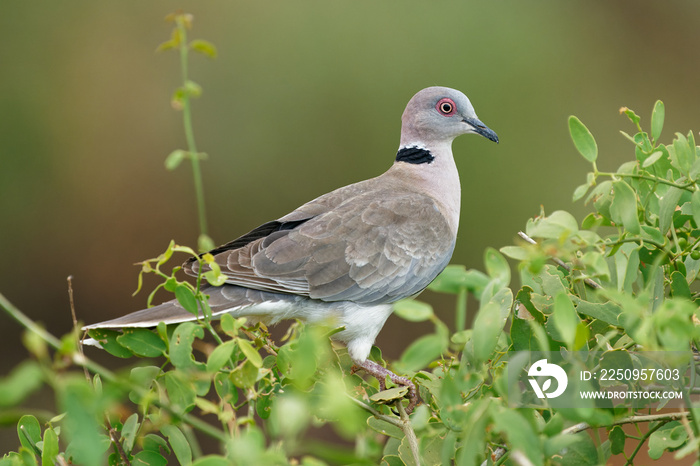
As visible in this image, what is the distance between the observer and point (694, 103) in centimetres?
434

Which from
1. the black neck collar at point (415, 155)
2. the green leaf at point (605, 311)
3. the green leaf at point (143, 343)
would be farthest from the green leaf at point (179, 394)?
the black neck collar at point (415, 155)

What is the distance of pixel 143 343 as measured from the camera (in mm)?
1024

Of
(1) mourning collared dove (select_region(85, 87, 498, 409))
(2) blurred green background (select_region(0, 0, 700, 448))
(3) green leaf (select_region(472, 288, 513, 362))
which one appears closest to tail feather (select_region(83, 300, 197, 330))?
(1) mourning collared dove (select_region(85, 87, 498, 409))

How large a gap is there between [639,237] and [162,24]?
3.64 meters

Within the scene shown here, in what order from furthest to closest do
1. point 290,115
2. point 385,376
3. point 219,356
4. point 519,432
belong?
1. point 290,115
2. point 385,376
3. point 219,356
4. point 519,432

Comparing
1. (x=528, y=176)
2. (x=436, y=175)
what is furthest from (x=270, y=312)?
(x=528, y=176)

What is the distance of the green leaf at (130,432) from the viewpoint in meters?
1.02

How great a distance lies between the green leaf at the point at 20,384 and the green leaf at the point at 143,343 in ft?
1.54

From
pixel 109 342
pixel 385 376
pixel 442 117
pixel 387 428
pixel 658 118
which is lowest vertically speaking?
pixel 385 376

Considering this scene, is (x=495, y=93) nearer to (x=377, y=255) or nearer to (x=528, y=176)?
(x=528, y=176)

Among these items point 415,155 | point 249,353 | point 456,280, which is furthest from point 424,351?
point 415,155

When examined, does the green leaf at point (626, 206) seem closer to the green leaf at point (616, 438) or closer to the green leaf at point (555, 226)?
the green leaf at point (555, 226)

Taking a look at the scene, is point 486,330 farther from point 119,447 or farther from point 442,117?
point 442,117

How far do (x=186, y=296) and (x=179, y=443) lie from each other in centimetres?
18
